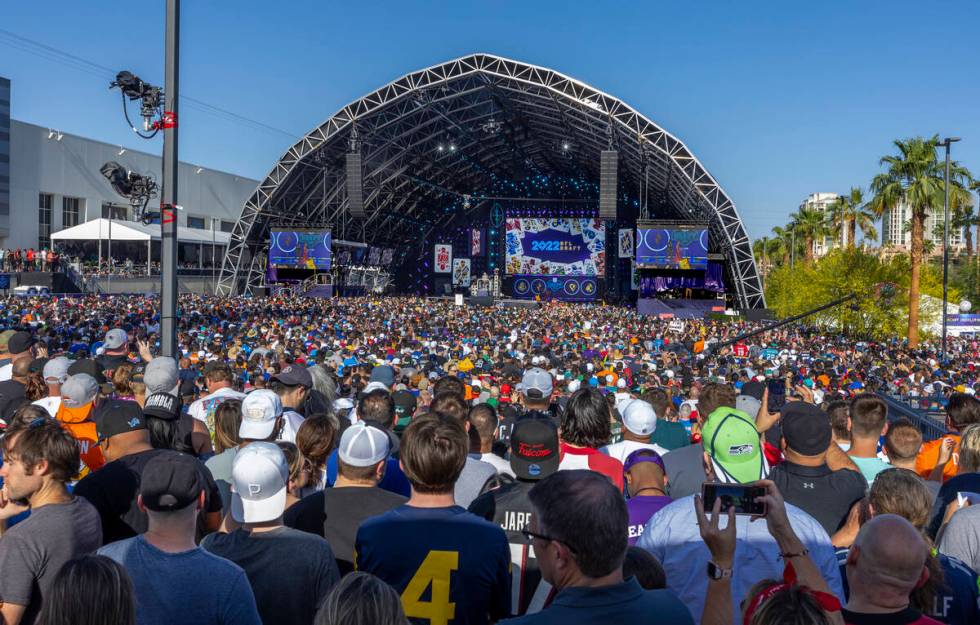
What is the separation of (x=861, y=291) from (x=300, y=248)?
2671 centimetres

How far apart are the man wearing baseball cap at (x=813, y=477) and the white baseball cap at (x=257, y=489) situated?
2456mm

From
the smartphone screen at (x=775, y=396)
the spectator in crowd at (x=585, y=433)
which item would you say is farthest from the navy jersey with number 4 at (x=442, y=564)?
the smartphone screen at (x=775, y=396)

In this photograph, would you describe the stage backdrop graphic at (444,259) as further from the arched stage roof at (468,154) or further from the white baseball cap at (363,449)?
the white baseball cap at (363,449)

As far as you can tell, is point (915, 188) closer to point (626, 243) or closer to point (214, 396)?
point (626, 243)

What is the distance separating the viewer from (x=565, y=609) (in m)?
2.25

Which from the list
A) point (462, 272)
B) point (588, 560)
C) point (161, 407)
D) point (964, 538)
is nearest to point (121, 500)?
point (161, 407)

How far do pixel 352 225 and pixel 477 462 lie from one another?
48346 mm

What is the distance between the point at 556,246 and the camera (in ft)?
183

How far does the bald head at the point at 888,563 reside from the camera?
7.96ft

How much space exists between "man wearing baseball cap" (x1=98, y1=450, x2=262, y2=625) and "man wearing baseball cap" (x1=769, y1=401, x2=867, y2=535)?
266cm

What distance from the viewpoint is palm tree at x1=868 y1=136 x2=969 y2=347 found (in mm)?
30453

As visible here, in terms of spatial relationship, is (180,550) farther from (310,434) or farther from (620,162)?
(620,162)

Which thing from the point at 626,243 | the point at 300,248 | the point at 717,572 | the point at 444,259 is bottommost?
the point at 717,572

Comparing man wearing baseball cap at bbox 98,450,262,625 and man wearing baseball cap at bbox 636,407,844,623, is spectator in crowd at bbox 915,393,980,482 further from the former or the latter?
man wearing baseball cap at bbox 98,450,262,625
